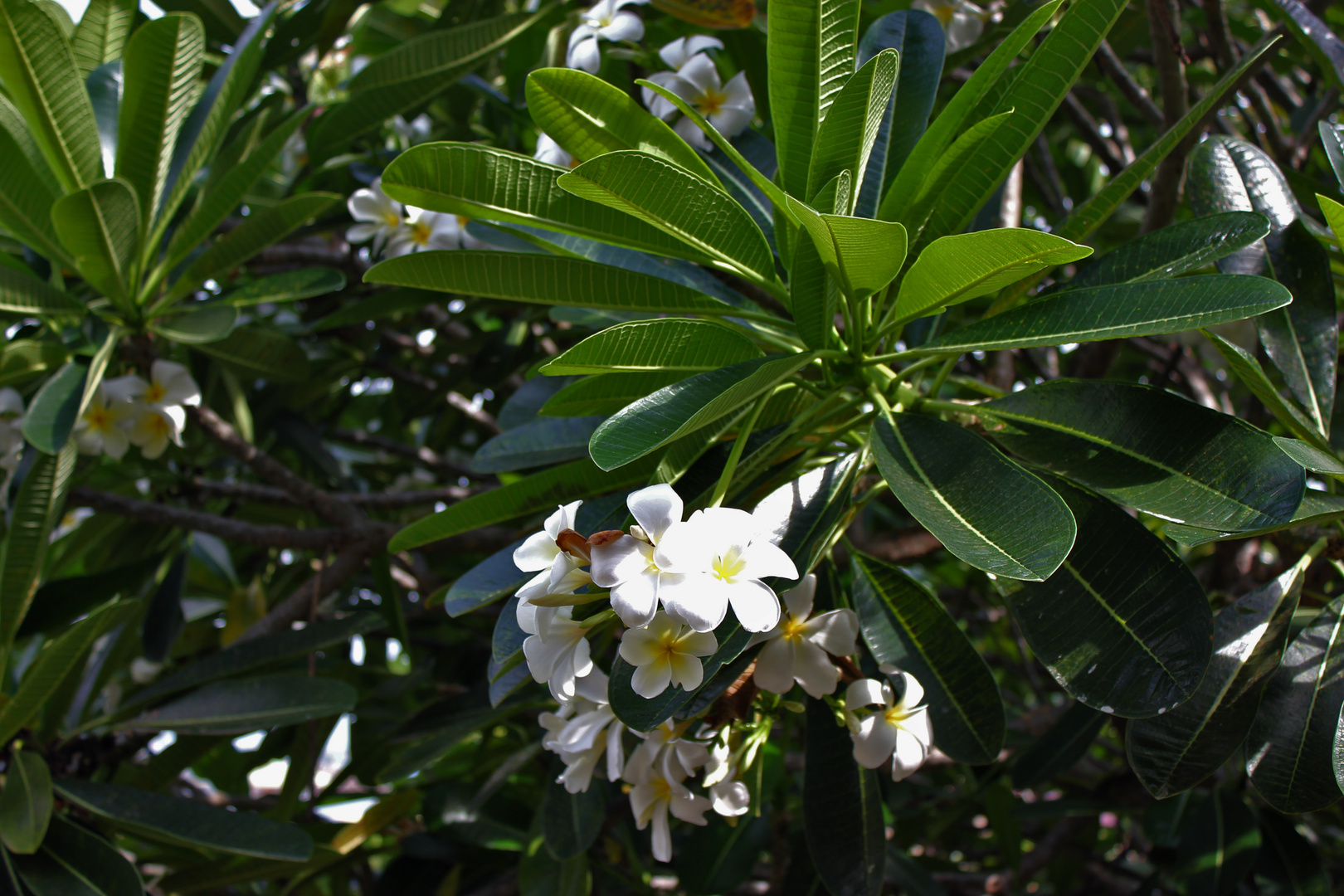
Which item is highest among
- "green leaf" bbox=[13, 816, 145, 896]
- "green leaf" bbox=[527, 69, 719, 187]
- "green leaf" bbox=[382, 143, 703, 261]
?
"green leaf" bbox=[527, 69, 719, 187]

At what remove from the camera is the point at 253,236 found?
4.97ft

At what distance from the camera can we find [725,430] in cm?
91

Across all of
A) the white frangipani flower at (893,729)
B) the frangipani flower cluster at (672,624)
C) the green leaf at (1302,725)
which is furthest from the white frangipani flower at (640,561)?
the green leaf at (1302,725)

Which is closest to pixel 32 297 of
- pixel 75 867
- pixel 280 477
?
pixel 280 477

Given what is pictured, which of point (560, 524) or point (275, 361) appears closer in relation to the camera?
point (560, 524)

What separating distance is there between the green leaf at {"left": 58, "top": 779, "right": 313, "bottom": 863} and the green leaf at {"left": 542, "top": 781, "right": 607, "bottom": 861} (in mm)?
357

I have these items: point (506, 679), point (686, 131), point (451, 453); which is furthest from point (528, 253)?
point (451, 453)

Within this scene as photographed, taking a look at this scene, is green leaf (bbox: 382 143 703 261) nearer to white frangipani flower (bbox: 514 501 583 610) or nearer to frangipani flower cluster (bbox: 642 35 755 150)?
white frangipani flower (bbox: 514 501 583 610)

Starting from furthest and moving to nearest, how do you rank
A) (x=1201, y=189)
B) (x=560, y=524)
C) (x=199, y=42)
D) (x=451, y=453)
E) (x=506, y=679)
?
1. (x=451, y=453)
2. (x=199, y=42)
3. (x=1201, y=189)
4. (x=506, y=679)
5. (x=560, y=524)

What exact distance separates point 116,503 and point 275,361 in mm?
446

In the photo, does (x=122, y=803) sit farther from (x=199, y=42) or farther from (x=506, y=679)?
(x=199, y=42)

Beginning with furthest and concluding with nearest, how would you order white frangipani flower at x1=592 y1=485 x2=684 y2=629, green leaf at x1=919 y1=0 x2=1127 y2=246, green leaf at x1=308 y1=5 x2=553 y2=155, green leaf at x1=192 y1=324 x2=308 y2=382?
green leaf at x1=192 y1=324 x2=308 y2=382 → green leaf at x1=308 y1=5 x2=553 y2=155 → green leaf at x1=919 y1=0 x2=1127 y2=246 → white frangipani flower at x1=592 y1=485 x2=684 y2=629

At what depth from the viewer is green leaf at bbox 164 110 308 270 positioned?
1.46 metres

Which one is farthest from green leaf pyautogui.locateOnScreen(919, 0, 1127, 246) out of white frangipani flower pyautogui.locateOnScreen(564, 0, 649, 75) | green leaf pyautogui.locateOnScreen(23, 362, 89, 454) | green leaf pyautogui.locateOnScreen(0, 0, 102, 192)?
green leaf pyautogui.locateOnScreen(0, 0, 102, 192)
